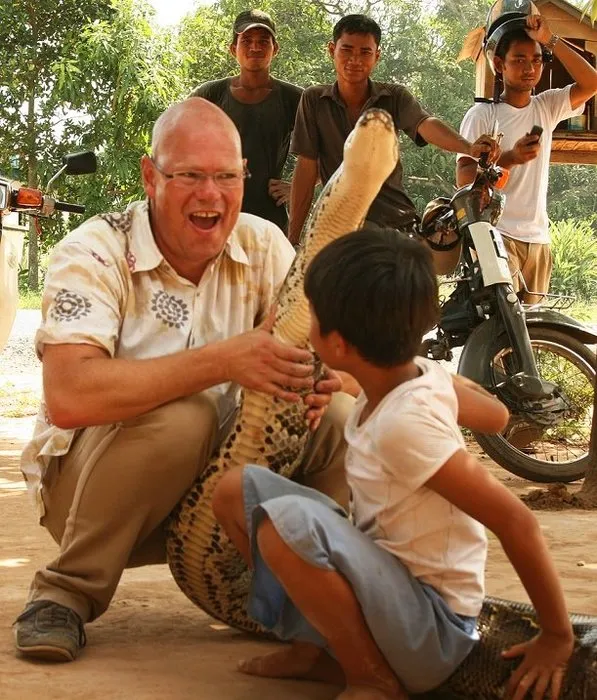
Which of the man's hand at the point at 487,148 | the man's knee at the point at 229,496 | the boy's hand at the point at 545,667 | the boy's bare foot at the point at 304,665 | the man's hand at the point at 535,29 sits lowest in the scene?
the boy's bare foot at the point at 304,665

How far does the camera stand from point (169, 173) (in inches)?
116

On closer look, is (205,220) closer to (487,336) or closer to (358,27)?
(487,336)

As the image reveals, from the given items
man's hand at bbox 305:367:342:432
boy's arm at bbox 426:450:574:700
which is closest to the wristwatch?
man's hand at bbox 305:367:342:432

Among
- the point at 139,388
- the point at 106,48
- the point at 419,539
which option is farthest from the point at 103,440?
the point at 106,48

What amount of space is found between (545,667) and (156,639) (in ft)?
3.61

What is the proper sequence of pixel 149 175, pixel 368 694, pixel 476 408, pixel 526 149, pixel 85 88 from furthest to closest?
pixel 85 88
pixel 526 149
pixel 149 175
pixel 476 408
pixel 368 694

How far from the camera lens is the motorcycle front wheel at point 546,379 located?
18.2 feet

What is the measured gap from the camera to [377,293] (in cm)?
223

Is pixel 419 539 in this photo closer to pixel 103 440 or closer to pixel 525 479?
pixel 103 440

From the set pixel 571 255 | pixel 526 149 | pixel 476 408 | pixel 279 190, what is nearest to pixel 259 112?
pixel 279 190

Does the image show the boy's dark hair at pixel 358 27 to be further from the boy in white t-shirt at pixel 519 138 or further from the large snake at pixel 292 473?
the large snake at pixel 292 473

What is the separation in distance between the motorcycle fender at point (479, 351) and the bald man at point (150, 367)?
246cm

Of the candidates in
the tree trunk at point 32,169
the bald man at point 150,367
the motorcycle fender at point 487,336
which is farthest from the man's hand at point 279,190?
the tree trunk at point 32,169

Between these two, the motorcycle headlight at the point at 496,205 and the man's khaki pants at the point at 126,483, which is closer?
the man's khaki pants at the point at 126,483
